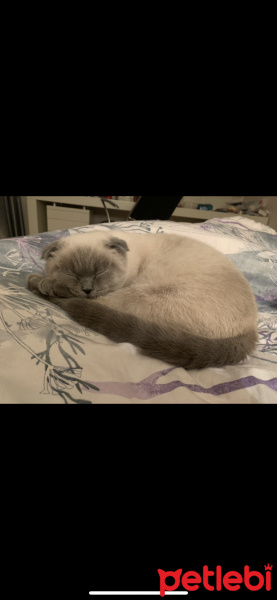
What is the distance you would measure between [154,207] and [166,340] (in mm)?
1947

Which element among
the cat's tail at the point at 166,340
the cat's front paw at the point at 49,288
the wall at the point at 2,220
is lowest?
the cat's tail at the point at 166,340

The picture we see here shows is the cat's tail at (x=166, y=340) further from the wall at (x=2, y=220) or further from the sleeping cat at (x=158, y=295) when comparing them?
the wall at (x=2, y=220)

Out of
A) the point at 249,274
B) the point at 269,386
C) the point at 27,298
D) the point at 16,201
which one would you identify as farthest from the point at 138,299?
the point at 16,201

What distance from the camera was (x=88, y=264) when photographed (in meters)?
1.19

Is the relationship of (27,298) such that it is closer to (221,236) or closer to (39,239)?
(39,239)

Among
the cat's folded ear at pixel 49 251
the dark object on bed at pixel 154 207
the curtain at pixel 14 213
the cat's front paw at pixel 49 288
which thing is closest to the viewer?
the cat's front paw at pixel 49 288

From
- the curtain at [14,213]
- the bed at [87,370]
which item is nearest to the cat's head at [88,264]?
the bed at [87,370]

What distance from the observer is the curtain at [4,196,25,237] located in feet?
10.7

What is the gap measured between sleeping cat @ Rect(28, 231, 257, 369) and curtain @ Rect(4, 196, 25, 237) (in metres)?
2.29

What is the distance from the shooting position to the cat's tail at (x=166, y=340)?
2.84 ft

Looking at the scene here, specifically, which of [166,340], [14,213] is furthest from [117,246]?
[14,213]

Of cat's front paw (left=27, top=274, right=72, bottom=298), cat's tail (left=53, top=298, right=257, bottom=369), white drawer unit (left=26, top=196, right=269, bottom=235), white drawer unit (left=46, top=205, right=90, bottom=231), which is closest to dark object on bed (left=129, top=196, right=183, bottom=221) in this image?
white drawer unit (left=26, top=196, right=269, bottom=235)

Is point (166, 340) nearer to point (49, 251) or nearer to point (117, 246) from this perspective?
point (117, 246)

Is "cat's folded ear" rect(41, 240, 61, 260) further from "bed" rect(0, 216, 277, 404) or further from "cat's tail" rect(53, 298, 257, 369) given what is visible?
"cat's tail" rect(53, 298, 257, 369)
